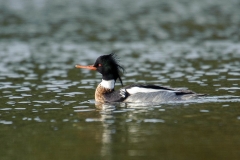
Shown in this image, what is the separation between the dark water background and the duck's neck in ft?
0.85

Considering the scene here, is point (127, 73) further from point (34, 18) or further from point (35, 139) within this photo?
point (34, 18)

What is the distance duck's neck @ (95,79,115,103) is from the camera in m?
18.6

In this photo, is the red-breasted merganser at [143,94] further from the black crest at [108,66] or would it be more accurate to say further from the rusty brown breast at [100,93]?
the black crest at [108,66]

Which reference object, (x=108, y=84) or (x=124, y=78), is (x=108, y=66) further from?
(x=124, y=78)

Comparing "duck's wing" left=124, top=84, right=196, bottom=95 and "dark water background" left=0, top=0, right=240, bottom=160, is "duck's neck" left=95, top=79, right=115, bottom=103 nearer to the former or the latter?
"dark water background" left=0, top=0, right=240, bottom=160

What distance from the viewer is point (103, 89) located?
18.9 metres

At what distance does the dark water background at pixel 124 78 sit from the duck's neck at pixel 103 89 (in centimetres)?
26

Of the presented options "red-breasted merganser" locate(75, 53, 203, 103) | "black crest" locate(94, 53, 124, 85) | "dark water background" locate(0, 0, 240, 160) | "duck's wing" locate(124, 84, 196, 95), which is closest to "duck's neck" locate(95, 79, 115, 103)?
"red-breasted merganser" locate(75, 53, 203, 103)

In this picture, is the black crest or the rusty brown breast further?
the black crest

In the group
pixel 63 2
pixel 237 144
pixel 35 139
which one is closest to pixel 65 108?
pixel 35 139

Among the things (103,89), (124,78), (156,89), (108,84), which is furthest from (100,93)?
(124,78)

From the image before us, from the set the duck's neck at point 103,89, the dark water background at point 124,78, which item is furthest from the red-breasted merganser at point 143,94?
the dark water background at point 124,78

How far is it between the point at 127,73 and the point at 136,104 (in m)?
6.79

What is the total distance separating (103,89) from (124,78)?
4.48m
